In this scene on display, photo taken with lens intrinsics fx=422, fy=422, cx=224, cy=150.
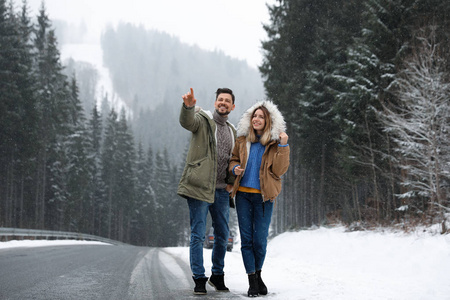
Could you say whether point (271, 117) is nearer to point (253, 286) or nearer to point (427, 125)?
point (253, 286)

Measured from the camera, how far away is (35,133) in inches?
1096

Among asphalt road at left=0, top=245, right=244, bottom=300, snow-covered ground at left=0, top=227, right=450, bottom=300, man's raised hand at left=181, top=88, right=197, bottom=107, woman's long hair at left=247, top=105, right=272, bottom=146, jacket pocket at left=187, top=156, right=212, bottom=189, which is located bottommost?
snow-covered ground at left=0, top=227, right=450, bottom=300

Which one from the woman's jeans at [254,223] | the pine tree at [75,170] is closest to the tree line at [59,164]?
the pine tree at [75,170]

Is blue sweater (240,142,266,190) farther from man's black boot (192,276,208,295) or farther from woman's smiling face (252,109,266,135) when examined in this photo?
man's black boot (192,276,208,295)

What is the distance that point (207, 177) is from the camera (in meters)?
4.73

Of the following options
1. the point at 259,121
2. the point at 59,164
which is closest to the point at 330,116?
the point at 259,121

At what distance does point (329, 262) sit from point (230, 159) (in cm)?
670

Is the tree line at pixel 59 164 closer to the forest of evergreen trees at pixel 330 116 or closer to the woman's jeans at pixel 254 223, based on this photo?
the forest of evergreen trees at pixel 330 116

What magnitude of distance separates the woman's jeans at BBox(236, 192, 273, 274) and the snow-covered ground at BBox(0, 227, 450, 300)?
1.49ft

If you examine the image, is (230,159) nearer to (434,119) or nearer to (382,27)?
(434,119)

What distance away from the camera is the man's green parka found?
4684mm

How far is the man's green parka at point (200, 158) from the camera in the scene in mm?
4684

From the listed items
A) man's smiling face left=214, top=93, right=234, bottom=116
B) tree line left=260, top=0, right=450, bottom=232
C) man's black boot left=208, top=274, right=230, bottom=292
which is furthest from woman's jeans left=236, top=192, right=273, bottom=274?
tree line left=260, top=0, right=450, bottom=232

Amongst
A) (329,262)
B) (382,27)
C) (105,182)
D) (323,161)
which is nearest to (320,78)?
(323,161)
